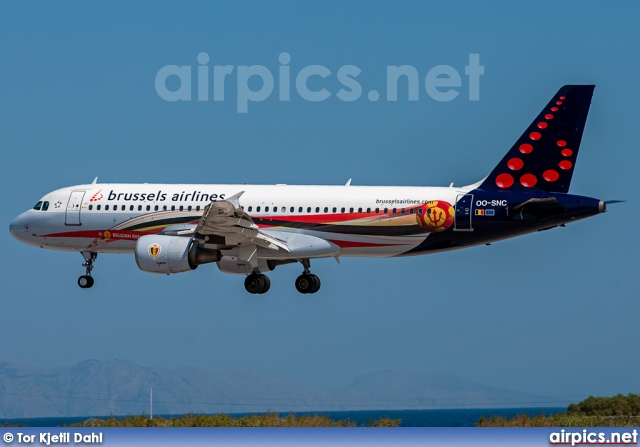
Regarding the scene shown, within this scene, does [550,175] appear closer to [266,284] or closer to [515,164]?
Result: [515,164]

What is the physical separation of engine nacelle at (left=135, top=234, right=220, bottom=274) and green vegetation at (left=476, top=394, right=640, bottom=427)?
53.6ft

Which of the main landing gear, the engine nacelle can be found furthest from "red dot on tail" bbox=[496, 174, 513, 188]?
the engine nacelle

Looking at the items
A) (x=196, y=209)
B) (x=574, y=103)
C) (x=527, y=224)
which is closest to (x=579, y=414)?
(x=527, y=224)

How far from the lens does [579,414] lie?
2215 inches

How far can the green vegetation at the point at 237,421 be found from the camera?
48.4 m

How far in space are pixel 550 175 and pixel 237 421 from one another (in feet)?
58.6

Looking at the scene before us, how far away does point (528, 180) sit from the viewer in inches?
2320

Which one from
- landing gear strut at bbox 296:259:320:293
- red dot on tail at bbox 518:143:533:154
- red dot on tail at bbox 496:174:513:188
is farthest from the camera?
landing gear strut at bbox 296:259:320:293

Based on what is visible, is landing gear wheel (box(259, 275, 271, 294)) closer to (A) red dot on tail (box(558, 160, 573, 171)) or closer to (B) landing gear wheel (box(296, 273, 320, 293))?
(B) landing gear wheel (box(296, 273, 320, 293))

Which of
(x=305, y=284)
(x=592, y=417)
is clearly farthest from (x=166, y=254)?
(x=592, y=417)

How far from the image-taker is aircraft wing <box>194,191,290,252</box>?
57469 millimetres

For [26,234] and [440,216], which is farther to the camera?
[26,234]

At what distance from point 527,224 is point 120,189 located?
60.7 ft

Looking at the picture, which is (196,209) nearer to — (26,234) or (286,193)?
(286,193)
